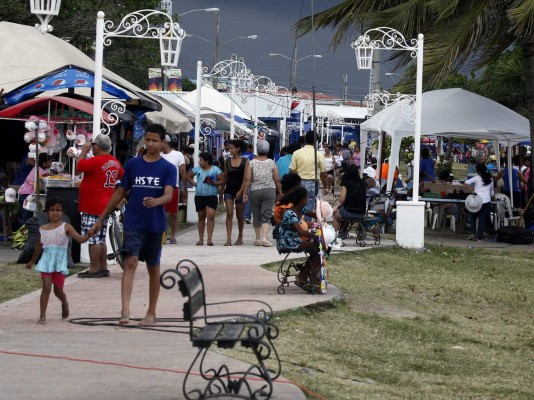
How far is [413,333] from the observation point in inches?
442

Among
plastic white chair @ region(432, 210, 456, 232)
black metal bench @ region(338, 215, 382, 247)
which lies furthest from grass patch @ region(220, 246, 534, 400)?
plastic white chair @ region(432, 210, 456, 232)

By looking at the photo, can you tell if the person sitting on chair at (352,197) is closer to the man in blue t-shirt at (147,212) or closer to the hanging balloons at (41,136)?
the hanging balloons at (41,136)

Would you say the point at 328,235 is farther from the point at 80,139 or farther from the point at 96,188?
the point at 80,139

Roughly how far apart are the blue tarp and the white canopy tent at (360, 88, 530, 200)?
21.7ft

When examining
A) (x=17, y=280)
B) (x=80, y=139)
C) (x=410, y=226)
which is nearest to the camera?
(x=17, y=280)

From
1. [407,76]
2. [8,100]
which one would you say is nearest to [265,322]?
[8,100]

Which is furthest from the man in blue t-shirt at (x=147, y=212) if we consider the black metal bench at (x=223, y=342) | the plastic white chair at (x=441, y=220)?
the plastic white chair at (x=441, y=220)

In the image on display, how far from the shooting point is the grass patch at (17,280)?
12.2 meters

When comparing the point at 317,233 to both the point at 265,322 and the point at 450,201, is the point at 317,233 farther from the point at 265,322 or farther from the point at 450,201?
the point at 450,201

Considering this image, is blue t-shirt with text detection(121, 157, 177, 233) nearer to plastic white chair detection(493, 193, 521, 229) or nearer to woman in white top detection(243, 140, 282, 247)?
woman in white top detection(243, 140, 282, 247)

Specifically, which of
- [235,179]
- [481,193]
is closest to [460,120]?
[481,193]

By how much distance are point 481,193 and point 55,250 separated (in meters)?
13.6

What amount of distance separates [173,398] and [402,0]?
1764 cm

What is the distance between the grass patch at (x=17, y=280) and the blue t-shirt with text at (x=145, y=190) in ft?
8.55
